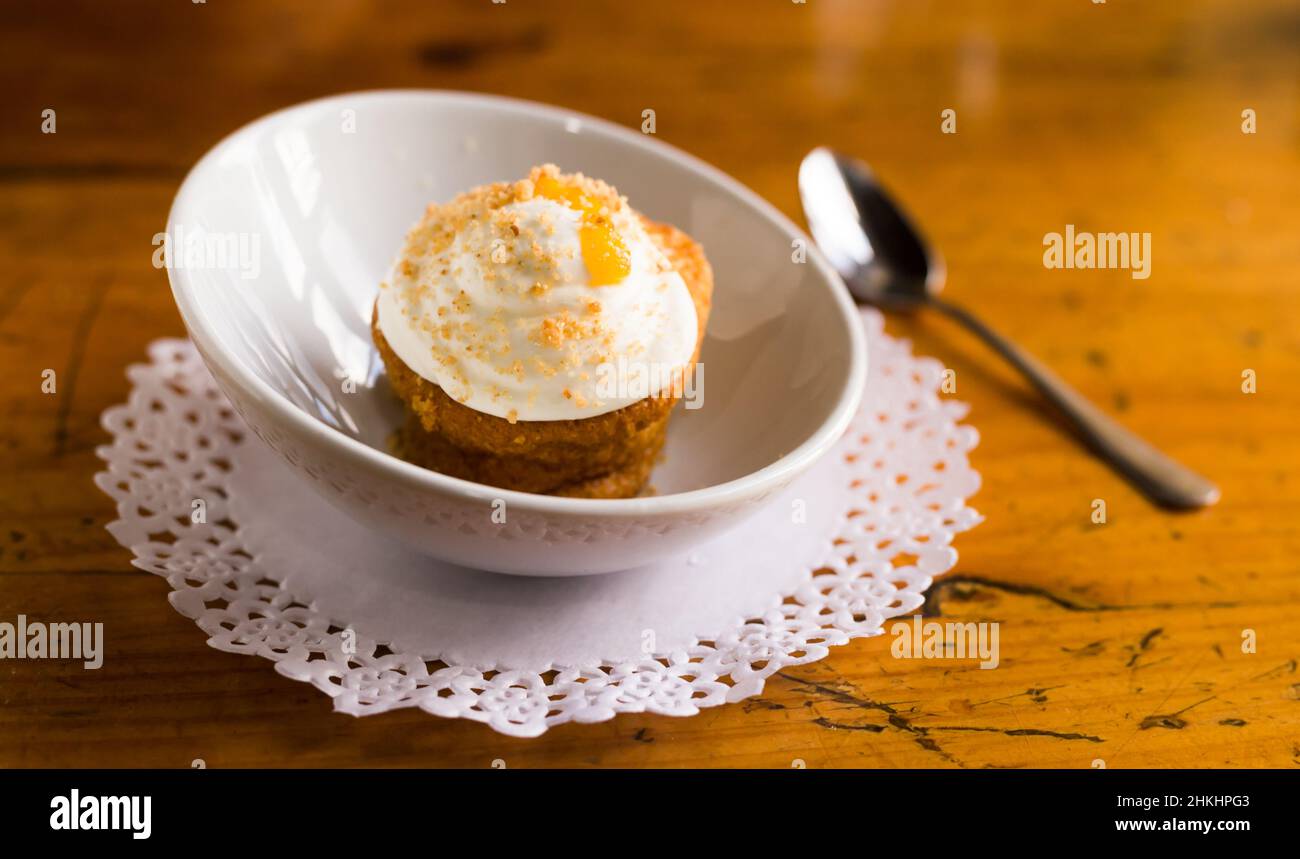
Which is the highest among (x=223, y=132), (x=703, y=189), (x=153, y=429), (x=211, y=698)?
(x=223, y=132)

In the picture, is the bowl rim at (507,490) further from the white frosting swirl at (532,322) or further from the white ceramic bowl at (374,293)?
the white frosting swirl at (532,322)

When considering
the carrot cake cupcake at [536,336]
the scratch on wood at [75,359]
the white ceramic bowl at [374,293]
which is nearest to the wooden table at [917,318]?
the scratch on wood at [75,359]

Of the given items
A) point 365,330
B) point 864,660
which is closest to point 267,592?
point 365,330

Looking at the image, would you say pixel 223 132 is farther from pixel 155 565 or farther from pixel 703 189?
pixel 155 565

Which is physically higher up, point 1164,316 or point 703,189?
point 703,189

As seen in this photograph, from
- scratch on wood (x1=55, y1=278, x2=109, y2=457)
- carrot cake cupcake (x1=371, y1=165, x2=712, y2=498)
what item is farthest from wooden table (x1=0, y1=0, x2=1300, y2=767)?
carrot cake cupcake (x1=371, y1=165, x2=712, y2=498)

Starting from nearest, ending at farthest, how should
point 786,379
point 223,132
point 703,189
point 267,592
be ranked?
point 267,592
point 786,379
point 703,189
point 223,132
